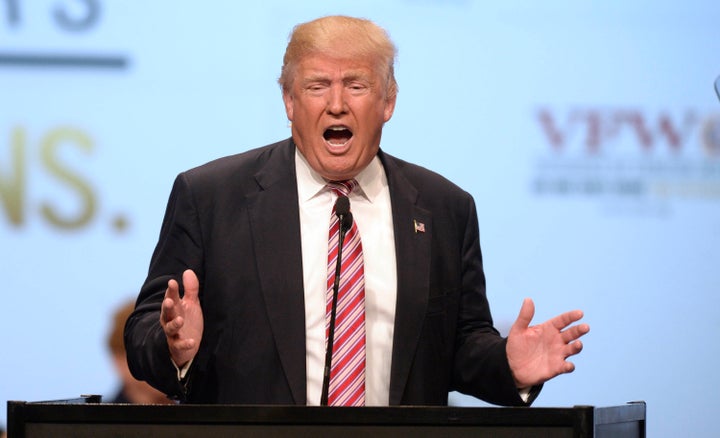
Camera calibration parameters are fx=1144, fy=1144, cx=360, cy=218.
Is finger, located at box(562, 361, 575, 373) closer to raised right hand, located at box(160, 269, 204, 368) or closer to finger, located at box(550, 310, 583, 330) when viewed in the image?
finger, located at box(550, 310, 583, 330)

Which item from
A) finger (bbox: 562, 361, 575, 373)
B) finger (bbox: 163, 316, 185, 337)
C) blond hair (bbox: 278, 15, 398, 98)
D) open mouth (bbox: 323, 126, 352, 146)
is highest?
blond hair (bbox: 278, 15, 398, 98)

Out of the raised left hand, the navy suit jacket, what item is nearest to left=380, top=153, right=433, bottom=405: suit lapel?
the navy suit jacket

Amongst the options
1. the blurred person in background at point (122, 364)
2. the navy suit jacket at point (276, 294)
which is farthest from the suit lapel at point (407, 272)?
the blurred person in background at point (122, 364)

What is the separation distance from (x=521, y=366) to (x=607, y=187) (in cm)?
199

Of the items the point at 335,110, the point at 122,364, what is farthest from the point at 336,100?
the point at 122,364

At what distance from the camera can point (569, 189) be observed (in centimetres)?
417

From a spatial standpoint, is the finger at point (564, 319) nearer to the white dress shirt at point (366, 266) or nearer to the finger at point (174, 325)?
the white dress shirt at point (366, 266)

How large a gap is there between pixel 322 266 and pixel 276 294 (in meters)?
0.13

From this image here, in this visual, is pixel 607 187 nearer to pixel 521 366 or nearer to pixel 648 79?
pixel 648 79

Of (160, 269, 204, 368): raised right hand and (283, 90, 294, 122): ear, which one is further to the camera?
(283, 90, 294, 122): ear

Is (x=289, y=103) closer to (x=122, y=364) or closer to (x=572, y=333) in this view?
(x=572, y=333)

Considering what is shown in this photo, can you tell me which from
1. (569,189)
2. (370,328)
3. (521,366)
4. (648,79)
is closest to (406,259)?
(370,328)

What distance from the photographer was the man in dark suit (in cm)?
237

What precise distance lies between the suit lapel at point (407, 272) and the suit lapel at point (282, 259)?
208 mm
